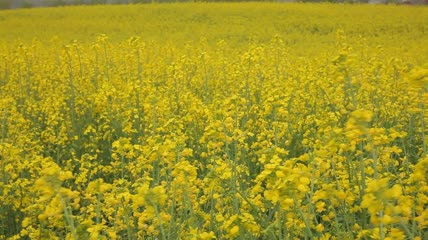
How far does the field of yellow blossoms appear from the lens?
6.20 feet

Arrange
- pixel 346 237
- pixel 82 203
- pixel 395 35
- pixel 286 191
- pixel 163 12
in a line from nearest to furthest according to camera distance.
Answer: pixel 286 191
pixel 346 237
pixel 82 203
pixel 395 35
pixel 163 12

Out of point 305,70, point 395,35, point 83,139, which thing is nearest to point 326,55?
point 305,70

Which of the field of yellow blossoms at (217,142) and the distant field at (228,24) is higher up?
the field of yellow blossoms at (217,142)

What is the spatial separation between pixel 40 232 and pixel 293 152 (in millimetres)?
2271

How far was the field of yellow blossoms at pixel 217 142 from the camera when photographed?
6.20ft

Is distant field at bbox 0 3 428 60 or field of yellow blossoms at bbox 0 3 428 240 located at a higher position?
field of yellow blossoms at bbox 0 3 428 240

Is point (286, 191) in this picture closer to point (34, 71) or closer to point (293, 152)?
point (293, 152)

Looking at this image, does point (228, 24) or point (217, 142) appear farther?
point (228, 24)

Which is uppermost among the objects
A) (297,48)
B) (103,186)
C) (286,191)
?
(286,191)

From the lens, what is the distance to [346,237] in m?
2.08

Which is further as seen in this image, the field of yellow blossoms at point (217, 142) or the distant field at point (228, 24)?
the distant field at point (228, 24)

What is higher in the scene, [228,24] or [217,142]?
[217,142]

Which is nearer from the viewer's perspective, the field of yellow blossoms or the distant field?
the field of yellow blossoms

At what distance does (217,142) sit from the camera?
307 cm
